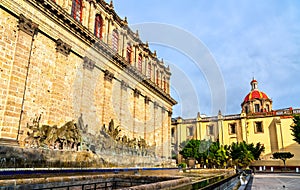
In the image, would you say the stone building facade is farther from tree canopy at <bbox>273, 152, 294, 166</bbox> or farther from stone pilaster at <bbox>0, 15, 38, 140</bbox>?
tree canopy at <bbox>273, 152, 294, 166</bbox>

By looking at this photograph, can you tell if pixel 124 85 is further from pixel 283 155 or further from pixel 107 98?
pixel 283 155

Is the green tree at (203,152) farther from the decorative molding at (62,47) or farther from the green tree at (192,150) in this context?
the decorative molding at (62,47)

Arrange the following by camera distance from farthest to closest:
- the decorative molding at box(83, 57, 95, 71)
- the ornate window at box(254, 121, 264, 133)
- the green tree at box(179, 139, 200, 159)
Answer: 1. the ornate window at box(254, 121, 264, 133)
2. the green tree at box(179, 139, 200, 159)
3. the decorative molding at box(83, 57, 95, 71)

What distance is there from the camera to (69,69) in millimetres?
14453

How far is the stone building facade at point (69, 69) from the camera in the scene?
10.7 m

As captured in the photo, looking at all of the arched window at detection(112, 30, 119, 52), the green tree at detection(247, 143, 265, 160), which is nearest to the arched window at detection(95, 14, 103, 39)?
the arched window at detection(112, 30, 119, 52)

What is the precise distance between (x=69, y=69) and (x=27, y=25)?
11.9 feet

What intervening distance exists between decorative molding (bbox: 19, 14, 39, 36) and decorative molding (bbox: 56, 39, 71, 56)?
1776 mm

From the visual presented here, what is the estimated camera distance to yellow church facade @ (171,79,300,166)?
38.1m

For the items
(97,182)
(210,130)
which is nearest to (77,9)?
(97,182)

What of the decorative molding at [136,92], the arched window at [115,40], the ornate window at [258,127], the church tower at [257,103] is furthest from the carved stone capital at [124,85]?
the church tower at [257,103]

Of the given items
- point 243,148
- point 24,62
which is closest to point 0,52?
point 24,62

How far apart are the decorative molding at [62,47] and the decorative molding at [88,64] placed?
5.70 feet

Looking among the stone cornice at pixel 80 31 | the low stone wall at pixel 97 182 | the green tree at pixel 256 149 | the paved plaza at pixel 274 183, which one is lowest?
the paved plaza at pixel 274 183
